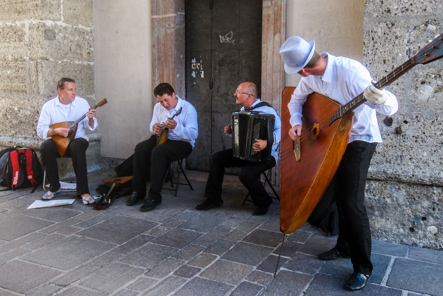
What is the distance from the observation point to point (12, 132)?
612 centimetres

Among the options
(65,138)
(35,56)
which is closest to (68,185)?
(65,138)

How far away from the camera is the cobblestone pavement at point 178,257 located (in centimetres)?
304

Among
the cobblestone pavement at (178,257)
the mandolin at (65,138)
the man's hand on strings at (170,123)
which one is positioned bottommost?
the cobblestone pavement at (178,257)

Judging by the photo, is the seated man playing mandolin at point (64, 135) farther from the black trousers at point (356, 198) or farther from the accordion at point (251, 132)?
the black trousers at point (356, 198)

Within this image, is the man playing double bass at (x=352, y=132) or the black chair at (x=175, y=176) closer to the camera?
the man playing double bass at (x=352, y=132)

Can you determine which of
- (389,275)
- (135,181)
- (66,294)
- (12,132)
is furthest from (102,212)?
(389,275)

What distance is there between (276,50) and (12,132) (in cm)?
353

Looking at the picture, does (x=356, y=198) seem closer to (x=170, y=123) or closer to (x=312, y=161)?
(x=312, y=161)

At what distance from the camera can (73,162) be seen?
500 cm

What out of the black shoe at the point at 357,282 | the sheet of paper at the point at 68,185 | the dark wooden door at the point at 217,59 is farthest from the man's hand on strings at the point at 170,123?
the black shoe at the point at 357,282

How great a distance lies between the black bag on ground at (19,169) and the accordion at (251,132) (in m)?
2.48

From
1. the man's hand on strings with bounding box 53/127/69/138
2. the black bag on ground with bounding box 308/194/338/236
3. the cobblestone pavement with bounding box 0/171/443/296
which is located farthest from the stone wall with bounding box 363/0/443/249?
the man's hand on strings with bounding box 53/127/69/138

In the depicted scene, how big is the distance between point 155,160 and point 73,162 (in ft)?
3.00

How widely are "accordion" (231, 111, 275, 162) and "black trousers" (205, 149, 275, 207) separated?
0.11 metres
